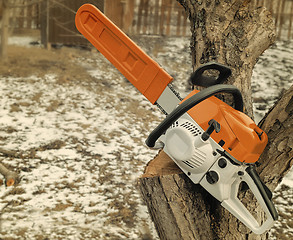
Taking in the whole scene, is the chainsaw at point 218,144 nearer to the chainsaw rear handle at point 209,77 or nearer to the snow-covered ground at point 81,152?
the chainsaw rear handle at point 209,77

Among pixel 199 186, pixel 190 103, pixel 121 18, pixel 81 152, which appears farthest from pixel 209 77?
pixel 121 18

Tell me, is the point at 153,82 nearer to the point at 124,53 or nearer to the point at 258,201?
the point at 124,53

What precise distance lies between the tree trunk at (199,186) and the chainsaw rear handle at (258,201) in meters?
0.15

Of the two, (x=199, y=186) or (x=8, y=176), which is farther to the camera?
(x=8, y=176)

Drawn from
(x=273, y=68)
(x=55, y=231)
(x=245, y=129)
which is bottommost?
(x=55, y=231)

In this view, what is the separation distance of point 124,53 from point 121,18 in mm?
5630

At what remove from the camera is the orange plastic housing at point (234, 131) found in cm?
141

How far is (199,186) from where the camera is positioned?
1622mm

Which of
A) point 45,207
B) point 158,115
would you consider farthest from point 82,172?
point 158,115

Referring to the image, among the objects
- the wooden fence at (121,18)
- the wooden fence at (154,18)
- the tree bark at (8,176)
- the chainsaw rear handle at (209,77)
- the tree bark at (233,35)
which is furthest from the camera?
the wooden fence at (154,18)

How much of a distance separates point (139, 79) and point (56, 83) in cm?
417

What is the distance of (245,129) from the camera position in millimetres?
1411

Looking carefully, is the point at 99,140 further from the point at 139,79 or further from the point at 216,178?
the point at 216,178

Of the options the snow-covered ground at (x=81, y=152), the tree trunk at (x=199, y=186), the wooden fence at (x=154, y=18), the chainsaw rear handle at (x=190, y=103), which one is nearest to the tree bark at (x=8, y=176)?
the snow-covered ground at (x=81, y=152)
